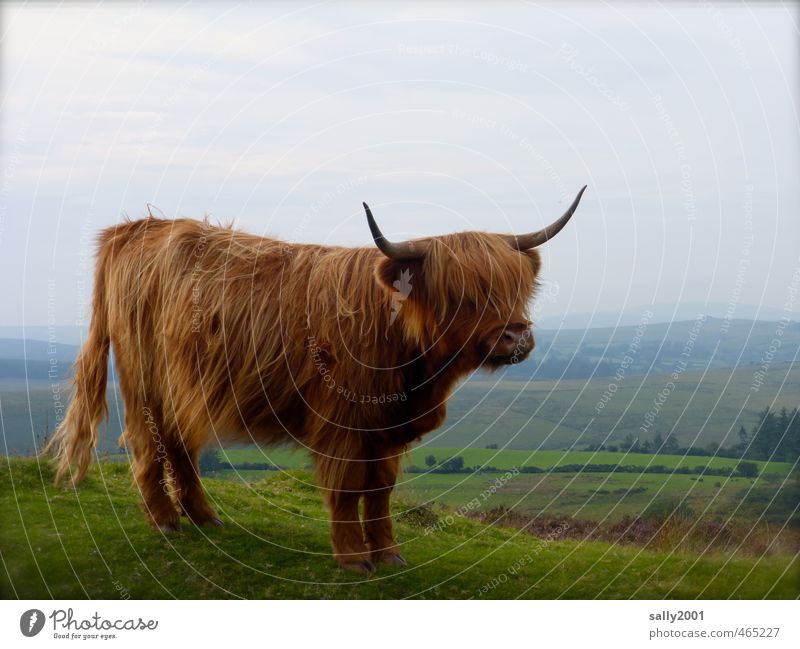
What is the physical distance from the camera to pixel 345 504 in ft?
23.0

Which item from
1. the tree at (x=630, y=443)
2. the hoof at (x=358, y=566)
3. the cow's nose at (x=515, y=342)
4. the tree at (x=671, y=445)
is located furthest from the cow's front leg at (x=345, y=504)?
the tree at (x=671, y=445)

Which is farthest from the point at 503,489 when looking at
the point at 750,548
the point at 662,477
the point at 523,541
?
the point at 750,548

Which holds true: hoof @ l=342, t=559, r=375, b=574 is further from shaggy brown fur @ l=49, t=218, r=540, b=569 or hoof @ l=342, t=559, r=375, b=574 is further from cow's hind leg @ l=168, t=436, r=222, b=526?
cow's hind leg @ l=168, t=436, r=222, b=526

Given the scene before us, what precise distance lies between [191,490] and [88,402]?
48.5 inches

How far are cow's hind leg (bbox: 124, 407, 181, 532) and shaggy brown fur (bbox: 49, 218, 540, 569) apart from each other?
13mm

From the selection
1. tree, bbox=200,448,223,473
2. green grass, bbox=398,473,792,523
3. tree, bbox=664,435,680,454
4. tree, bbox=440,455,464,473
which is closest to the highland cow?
tree, bbox=200,448,223,473

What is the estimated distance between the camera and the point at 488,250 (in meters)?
6.57

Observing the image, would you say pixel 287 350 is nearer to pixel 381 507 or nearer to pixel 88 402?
pixel 381 507

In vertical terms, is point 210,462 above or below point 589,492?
above

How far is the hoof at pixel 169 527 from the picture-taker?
787 cm

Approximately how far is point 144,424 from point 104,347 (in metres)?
0.86

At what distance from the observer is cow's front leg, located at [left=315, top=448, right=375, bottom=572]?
22.7ft

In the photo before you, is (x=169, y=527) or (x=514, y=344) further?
(x=169, y=527)

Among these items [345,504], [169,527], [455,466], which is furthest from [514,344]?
[169,527]
